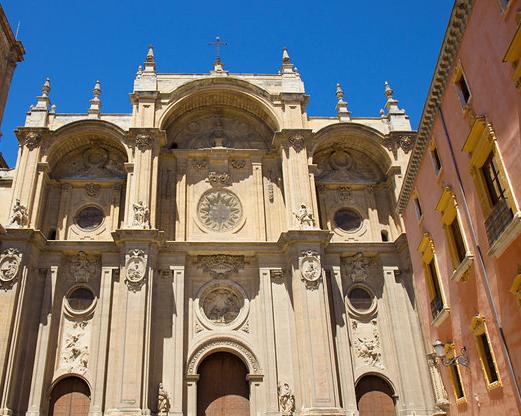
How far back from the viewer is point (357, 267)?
963 inches

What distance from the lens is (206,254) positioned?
23750mm

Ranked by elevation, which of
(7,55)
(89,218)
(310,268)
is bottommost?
(310,268)

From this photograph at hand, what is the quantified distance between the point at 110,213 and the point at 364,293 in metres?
12.9

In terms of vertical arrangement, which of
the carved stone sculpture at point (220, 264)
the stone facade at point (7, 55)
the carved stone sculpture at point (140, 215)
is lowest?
the carved stone sculpture at point (220, 264)

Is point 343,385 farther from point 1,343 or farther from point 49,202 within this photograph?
point 49,202

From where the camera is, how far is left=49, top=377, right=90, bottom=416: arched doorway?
20938 mm

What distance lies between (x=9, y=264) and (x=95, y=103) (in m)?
9.93

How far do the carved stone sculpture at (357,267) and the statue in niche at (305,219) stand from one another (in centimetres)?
294

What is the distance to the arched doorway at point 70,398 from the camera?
68.7ft

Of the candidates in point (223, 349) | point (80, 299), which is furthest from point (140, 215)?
point (223, 349)

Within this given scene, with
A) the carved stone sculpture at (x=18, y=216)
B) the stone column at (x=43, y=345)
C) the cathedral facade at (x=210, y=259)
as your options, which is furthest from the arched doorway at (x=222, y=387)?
the carved stone sculpture at (x=18, y=216)

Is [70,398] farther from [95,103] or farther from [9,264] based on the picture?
[95,103]

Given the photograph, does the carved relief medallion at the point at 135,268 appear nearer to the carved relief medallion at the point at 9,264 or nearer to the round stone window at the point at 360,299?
the carved relief medallion at the point at 9,264

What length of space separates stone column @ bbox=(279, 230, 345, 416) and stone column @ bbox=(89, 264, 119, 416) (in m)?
7.98
